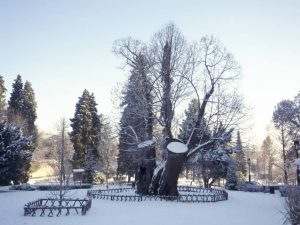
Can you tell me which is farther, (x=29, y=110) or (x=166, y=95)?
(x=29, y=110)

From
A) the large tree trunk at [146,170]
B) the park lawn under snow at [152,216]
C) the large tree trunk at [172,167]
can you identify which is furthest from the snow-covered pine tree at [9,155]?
the large tree trunk at [172,167]

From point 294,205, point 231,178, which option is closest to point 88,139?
point 231,178

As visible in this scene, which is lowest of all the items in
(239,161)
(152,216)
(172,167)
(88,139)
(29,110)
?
(152,216)

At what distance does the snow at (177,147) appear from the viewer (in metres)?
25.8

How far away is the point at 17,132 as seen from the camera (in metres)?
35.6

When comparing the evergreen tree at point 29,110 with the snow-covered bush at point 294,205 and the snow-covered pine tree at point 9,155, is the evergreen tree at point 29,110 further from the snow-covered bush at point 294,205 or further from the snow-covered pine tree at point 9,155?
the snow-covered bush at point 294,205

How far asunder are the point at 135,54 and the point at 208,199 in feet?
45.7

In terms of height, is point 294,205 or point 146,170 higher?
point 146,170

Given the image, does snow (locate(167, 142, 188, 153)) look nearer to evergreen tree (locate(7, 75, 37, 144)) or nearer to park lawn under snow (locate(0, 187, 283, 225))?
park lawn under snow (locate(0, 187, 283, 225))

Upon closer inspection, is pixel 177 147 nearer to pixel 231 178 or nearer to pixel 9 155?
pixel 9 155

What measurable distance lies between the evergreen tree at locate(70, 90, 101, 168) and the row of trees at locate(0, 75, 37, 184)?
6142 mm

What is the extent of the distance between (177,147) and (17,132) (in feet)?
61.2

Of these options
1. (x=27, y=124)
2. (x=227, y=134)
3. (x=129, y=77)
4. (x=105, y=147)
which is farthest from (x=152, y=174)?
(x=27, y=124)

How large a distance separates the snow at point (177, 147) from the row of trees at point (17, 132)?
54.3ft
